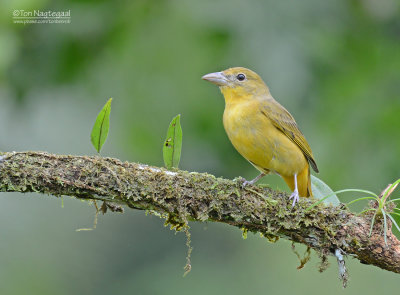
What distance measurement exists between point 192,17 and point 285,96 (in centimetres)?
93

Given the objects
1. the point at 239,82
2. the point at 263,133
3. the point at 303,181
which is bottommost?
the point at 303,181

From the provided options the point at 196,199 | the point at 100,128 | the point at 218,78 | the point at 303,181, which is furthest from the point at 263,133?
the point at 100,128

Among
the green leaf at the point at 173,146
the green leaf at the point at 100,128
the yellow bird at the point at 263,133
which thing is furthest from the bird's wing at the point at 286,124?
the green leaf at the point at 100,128

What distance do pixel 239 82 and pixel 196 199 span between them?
5.95ft

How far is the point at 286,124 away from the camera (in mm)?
4547

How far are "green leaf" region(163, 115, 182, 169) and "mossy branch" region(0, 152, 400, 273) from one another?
235 mm

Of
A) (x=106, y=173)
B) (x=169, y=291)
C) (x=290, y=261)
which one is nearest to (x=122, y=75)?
(x=106, y=173)

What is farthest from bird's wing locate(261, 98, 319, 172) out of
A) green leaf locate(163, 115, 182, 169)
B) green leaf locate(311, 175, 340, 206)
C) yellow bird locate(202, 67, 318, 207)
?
green leaf locate(163, 115, 182, 169)

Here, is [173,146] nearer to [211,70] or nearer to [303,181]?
[211,70]

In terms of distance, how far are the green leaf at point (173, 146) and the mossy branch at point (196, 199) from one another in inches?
9.2

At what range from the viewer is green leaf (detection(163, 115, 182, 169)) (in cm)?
358

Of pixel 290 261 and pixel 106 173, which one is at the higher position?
pixel 106 173

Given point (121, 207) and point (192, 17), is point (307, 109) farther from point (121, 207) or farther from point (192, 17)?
point (121, 207)

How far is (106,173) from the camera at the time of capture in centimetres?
315
